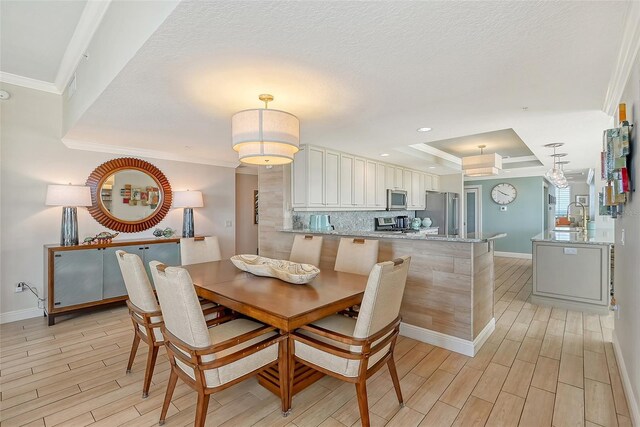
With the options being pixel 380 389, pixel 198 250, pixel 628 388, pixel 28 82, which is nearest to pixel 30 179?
pixel 28 82

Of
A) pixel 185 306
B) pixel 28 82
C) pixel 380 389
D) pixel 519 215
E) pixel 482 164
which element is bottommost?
pixel 380 389

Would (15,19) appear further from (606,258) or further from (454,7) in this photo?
(606,258)

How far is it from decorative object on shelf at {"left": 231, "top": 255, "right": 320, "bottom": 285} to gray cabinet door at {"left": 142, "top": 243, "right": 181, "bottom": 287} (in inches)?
73.7

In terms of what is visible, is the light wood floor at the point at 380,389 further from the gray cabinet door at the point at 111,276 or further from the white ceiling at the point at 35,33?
the white ceiling at the point at 35,33

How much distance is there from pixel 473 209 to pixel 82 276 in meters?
8.67

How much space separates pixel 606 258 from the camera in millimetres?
3668

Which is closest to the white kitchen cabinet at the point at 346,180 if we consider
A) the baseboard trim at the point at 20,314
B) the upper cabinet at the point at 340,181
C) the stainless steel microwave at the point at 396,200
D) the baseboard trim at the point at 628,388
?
the upper cabinet at the point at 340,181

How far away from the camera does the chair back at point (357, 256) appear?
2.91 m

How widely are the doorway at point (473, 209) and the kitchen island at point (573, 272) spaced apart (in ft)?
14.0

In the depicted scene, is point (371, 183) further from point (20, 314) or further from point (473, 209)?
point (20, 314)

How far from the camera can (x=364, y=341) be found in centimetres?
164

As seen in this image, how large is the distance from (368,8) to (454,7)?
1.30ft

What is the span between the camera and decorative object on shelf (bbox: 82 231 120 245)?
3705 millimetres

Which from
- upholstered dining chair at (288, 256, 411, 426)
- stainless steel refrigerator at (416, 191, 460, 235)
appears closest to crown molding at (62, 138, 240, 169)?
upholstered dining chair at (288, 256, 411, 426)
